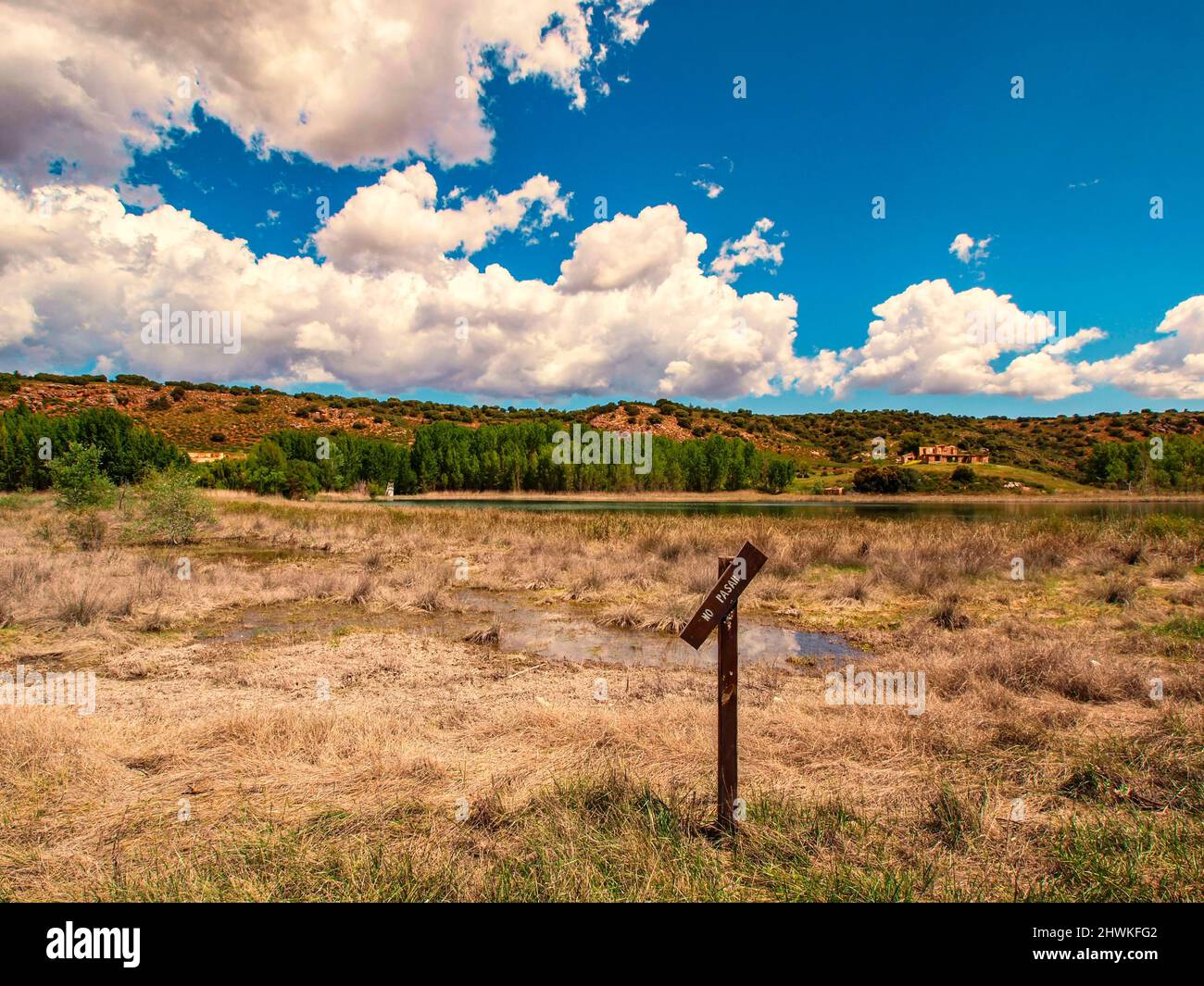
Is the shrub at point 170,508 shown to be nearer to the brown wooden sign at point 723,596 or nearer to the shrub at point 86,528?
the shrub at point 86,528

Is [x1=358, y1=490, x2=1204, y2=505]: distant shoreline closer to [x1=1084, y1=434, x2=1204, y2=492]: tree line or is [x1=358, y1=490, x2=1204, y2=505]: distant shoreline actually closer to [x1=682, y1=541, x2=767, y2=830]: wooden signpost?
[x1=1084, y1=434, x2=1204, y2=492]: tree line

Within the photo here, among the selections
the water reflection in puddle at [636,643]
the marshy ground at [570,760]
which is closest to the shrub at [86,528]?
the marshy ground at [570,760]

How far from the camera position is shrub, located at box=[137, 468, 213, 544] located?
2362 centimetres

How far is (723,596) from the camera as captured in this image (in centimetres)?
377

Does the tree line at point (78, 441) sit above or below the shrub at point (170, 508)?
above

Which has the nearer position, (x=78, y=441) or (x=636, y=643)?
(x=636, y=643)

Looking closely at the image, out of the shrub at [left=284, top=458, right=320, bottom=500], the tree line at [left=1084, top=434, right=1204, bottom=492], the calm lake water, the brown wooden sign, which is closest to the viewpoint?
the brown wooden sign

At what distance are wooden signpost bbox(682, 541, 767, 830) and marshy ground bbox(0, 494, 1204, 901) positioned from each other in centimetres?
27

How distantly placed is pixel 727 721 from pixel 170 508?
26559 mm

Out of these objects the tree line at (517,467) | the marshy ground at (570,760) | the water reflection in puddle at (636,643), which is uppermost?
the tree line at (517,467)

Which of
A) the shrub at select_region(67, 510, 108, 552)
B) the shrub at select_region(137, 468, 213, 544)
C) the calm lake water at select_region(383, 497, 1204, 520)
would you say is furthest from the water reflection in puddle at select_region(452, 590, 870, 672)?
the calm lake water at select_region(383, 497, 1204, 520)

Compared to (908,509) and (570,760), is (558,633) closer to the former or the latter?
(570,760)

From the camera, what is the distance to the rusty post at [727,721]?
3914 millimetres

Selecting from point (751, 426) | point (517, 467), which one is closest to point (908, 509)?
point (517, 467)
